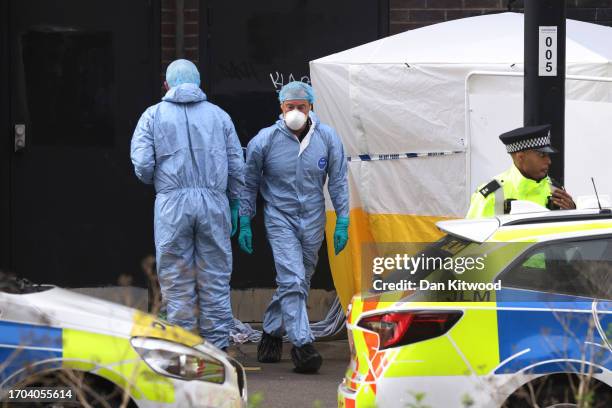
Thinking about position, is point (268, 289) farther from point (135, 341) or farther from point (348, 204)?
point (135, 341)

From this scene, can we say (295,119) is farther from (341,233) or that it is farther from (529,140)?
(529,140)

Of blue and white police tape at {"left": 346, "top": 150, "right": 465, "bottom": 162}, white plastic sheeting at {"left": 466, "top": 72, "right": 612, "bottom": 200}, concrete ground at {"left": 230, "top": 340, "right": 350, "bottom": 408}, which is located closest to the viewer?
concrete ground at {"left": 230, "top": 340, "right": 350, "bottom": 408}

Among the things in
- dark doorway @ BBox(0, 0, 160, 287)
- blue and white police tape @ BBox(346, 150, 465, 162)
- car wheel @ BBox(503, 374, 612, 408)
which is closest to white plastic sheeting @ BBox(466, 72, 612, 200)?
blue and white police tape @ BBox(346, 150, 465, 162)

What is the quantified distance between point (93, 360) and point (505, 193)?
2526mm

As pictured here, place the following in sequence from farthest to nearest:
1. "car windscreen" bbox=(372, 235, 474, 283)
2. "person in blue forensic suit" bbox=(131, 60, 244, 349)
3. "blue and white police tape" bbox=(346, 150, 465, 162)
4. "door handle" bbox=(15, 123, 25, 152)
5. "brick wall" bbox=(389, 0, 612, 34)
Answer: "brick wall" bbox=(389, 0, 612, 34), "door handle" bbox=(15, 123, 25, 152), "blue and white police tape" bbox=(346, 150, 465, 162), "person in blue forensic suit" bbox=(131, 60, 244, 349), "car windscreen" bbox=(372, 235, 474, 283)

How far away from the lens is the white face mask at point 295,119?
8.60m

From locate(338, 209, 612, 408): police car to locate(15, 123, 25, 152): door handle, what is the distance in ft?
17.2

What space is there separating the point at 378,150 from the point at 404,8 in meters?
1.96

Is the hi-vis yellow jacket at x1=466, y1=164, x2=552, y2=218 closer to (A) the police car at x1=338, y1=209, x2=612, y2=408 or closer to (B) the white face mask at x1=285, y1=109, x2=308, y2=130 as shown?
(A) the police car at x1=338, y1=209, x2=612, y2=408

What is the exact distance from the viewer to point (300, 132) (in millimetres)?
Answer: 8773

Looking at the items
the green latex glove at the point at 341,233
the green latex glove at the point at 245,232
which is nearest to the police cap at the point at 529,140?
the green latex glove at the point at 341,233

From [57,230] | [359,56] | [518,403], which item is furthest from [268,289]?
[518,403]

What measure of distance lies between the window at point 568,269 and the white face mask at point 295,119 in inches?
127

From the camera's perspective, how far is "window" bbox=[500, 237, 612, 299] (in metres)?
5.56
